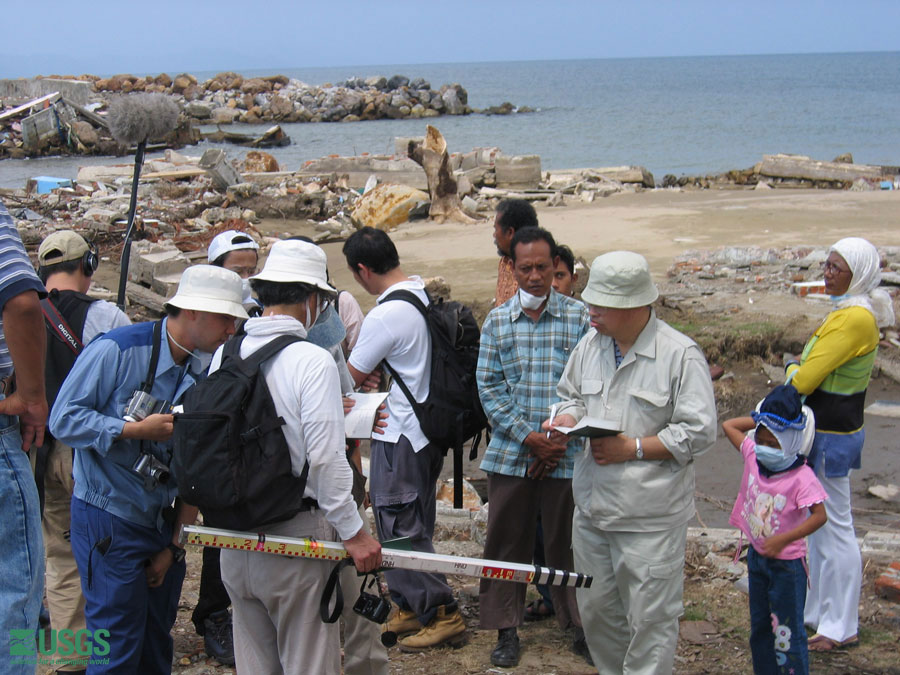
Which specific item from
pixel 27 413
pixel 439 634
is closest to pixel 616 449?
pixel 439 634

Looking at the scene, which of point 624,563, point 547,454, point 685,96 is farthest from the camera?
point 685,96

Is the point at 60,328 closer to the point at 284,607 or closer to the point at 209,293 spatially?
the point at 209,293

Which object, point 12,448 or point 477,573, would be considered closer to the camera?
point 12,448

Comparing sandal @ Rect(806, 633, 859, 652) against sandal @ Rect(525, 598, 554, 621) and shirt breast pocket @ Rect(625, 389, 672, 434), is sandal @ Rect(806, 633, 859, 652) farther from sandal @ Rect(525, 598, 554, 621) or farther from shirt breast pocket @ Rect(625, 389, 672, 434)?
shirt breast pocket @ Rect(625, 389, 672, 434)

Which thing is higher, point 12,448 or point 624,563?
point 12,448

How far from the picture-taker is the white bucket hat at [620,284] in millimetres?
3264

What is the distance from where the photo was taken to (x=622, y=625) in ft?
11.5

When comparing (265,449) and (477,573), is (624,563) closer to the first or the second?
(477,573)

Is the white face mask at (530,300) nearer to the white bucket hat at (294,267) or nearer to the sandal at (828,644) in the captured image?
the white bucket hat at (294,267)

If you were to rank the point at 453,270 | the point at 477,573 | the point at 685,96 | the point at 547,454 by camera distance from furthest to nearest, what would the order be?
1. the point at 685,96
2. the point at 453,270
3. the point at 547,454
4. the point at 477,573

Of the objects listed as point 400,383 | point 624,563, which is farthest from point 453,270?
point 624,563

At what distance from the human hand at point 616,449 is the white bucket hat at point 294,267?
119cm

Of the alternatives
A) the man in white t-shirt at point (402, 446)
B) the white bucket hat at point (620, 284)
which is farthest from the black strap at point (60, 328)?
the white bucket hat at point (620, 284)

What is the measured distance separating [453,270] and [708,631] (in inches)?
368
